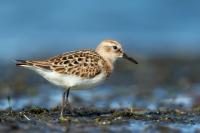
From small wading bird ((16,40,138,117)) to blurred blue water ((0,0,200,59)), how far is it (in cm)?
947

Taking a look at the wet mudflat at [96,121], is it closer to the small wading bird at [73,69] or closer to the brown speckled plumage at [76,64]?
the small wading bird at [73,69]

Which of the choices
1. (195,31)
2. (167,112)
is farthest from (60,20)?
(167,112)

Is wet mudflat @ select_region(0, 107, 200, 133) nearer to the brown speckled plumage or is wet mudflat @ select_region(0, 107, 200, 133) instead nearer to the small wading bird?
the small wading bird

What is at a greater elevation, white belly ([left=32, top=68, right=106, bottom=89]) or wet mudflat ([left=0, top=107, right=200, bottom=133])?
white belly ([left=32, top=68, right=106, bottom=89])

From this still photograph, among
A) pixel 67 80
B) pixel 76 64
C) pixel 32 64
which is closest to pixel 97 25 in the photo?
pixel 76 64

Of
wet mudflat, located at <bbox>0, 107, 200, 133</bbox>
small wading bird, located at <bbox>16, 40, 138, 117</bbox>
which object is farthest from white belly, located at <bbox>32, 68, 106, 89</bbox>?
wet mudflat, located at <bbox>0, 107, 200, 133</bbox>

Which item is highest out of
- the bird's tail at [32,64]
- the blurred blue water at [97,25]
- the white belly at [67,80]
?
the blurred blue water at [97,25]

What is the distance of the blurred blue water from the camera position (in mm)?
21531

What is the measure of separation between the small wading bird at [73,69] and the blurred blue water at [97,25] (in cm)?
947

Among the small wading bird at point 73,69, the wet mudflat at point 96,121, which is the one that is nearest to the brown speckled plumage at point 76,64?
the small wading bird at point 73,69

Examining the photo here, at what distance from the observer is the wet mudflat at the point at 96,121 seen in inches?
356

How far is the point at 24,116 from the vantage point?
9828 millimetres

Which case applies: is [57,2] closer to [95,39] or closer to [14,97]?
[95,39]

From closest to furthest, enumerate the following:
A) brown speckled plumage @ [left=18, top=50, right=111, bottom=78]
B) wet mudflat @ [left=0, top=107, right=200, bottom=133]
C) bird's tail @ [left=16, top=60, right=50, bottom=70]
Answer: wet mudflat @ [left=0, top=107, right=200, bottom=133]
bird's tail @ [left=16, top=60, right=50, bottom=70]
brown speckled plumage @ [left=18, top=50, right=111, bottom=78]
